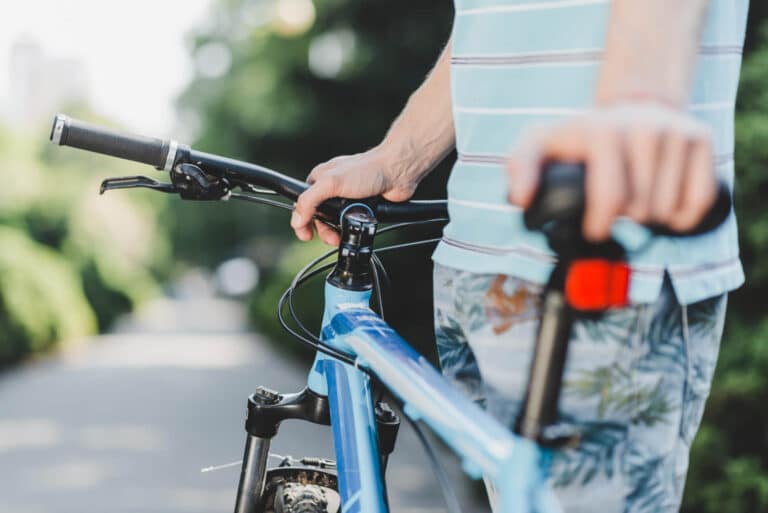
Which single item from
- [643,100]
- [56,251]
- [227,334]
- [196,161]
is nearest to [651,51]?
[643,100]

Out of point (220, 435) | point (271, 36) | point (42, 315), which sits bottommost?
point (42, 315)

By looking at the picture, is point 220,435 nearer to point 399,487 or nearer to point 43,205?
point 399,487

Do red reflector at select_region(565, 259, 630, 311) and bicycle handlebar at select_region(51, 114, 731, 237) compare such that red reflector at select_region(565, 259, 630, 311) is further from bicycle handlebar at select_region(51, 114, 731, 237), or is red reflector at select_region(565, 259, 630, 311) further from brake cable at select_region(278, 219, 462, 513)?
bicycle handlebar at select_region(51, 114, 731, 237)

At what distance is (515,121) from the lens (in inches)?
43.9

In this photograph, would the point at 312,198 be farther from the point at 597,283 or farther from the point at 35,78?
the point at 35,78

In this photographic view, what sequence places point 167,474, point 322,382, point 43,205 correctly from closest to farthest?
point 322,382
point 167,474
point 43,205

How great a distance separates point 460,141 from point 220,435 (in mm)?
7894

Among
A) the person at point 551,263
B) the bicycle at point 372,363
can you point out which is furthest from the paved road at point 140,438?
the person at point 551,263

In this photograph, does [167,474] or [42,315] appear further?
[42,315]

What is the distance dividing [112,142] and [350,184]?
373 mm

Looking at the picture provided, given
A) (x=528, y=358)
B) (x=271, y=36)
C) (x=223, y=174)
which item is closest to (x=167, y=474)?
(x=223, y=174)

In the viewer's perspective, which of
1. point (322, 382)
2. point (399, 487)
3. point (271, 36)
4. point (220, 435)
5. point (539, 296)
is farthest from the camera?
point (271, 36)

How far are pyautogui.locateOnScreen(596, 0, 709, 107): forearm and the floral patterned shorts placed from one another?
11.6 inches

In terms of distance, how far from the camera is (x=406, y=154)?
157cm
